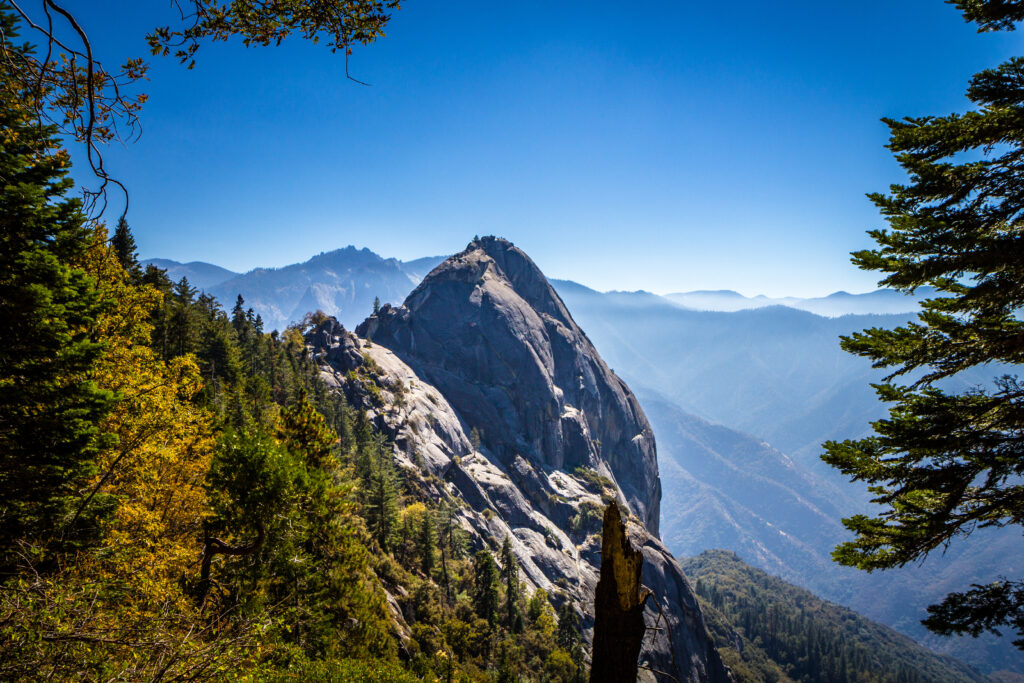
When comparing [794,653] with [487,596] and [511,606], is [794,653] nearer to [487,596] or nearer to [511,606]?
[511,606]

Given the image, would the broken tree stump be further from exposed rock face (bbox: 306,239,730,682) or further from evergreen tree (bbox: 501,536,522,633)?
exposed rock face (bbox: 306,239,730,682)

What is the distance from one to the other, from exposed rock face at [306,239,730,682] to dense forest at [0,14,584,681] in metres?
52.6

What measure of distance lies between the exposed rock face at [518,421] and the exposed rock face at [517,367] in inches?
15.9

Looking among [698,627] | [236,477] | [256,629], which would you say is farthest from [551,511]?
[256,629]

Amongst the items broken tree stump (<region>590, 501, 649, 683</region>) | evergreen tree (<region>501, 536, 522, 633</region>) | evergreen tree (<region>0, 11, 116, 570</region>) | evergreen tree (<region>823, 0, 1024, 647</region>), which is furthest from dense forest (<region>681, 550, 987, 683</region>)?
evergreen tree (<region>0, 11, 116, 570</region>)

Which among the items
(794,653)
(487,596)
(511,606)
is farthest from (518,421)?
(794,653)

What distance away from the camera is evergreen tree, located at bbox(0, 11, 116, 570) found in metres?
11.4

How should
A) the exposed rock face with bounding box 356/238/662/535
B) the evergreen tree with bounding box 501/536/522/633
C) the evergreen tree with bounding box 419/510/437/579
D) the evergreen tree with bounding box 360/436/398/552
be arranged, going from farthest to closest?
the exposed rock face with bounding box 356/238/662/535, the evergreen tree with bounding box 501/536/522/633, the evergreen tree with bounding box 419/510/437/579, the evergreen tree with bounding box 360/436/398/552

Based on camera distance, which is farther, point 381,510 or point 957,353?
point 381,510

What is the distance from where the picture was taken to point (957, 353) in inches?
295

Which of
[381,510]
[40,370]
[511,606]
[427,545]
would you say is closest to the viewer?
[40,370]

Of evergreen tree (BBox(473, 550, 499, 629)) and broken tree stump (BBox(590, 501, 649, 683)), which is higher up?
broken tree stump (BBox(590, 501, 649, 683))

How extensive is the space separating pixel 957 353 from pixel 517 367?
126m

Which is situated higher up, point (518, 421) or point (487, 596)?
point (518, 421)
